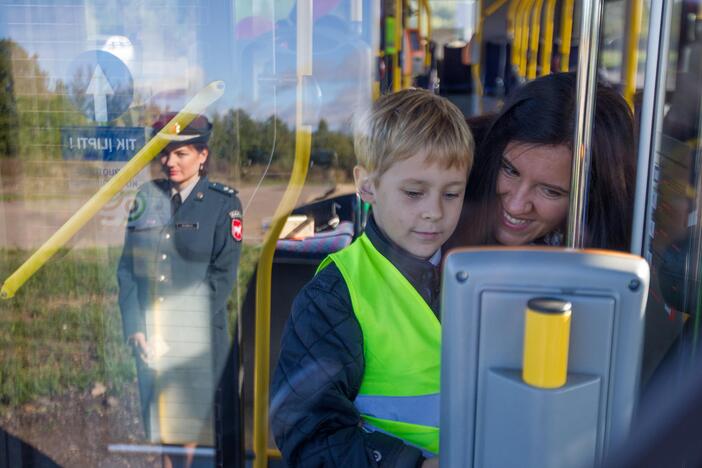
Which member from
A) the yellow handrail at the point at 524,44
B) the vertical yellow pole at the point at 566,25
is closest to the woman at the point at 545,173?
the vertical yellow pole at the point at 566,25

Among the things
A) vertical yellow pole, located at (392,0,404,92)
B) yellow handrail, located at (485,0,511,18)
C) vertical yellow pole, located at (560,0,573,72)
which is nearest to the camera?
vertical yellow pole, located at (560,0,573,72)

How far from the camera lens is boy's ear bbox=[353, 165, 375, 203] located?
1350 mm

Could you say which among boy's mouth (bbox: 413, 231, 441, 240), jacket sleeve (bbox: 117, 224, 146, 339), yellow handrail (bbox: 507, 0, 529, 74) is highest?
yellow handrail (bbox: 507, 0, 529, 74)

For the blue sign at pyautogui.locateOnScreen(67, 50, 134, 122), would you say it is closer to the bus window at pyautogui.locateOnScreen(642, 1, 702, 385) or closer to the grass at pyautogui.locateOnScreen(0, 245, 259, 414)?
the grass at pyautogui.locateOnScreen(0, 245, 259, 414)

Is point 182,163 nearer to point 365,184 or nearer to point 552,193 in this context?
point 365,184

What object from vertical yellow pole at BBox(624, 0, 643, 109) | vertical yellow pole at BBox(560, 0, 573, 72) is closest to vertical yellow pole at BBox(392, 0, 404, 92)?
vertical yellow pole at BBox(560, 0, 573, 72)

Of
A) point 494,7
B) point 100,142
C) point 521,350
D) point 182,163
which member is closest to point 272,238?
point 182,163

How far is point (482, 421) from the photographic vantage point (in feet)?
2.65

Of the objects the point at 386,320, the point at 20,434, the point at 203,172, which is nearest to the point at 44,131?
the point at 203,172

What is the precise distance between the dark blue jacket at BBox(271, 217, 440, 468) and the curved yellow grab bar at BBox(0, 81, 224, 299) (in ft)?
1.44

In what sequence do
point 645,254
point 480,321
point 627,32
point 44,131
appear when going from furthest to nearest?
point 627,32, point 44,131, point 645,254, point 480,321

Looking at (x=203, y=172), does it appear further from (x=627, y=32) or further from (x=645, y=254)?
(x=627, y=32)

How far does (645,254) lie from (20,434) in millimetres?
1179

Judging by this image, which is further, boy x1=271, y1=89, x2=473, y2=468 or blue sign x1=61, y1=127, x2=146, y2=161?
blue sign x1=61, y1=127, x2=146, y2=161
